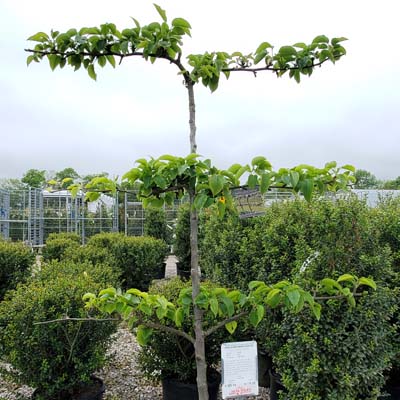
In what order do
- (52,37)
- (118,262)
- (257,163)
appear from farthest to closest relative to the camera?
(118,262) → (52,37) → (257,163)

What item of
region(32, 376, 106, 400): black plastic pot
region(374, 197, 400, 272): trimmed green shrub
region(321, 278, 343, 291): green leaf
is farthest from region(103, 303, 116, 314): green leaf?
region(374, 197, 400, 272): trimmed green shrub

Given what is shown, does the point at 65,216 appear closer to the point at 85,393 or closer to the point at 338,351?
the point at 85,393

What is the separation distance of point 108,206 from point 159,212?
24.4ft

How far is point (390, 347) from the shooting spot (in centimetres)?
261

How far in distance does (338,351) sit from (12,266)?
192 inches

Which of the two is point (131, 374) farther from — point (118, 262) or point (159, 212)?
point (159, 212)

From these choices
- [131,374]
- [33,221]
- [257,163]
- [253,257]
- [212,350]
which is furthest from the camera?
[33,221]

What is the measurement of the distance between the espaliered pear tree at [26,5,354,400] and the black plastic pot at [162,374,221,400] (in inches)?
55.2

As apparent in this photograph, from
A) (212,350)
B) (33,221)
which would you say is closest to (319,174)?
(212,350)

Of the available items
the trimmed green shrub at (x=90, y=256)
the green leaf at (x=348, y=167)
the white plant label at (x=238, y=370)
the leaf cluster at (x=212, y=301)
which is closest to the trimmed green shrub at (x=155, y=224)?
the trimmed green shrub at (x=90, y=256)

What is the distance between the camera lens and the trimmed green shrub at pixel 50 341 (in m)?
2.75

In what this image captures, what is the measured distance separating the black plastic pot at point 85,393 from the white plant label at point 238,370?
5.13 feet

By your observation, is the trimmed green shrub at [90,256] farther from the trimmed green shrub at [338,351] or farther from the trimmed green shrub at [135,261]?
the trimmed green shrub at [338,351]

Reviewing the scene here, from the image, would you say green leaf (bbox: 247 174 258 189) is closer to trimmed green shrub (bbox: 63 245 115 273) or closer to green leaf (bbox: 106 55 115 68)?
green leaf (bbox: 106 55 115 68)
